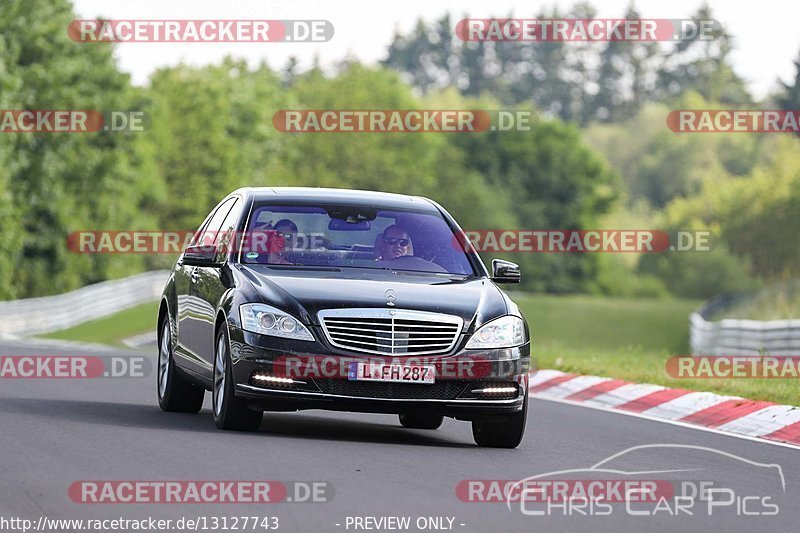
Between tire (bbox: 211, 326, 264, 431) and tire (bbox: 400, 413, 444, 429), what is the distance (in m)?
2.09

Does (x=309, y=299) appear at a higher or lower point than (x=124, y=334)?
higher

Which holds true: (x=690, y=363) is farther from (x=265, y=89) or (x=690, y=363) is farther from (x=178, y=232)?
(x=265, y=89)

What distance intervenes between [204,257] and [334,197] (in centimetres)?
116

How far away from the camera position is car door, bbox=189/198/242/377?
12819mm

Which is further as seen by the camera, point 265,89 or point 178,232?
point 265,89

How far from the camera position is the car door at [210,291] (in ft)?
42.1

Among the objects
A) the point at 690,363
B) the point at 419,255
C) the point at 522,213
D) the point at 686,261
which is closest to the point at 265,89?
the point at 522,213

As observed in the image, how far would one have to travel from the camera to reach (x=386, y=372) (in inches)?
465

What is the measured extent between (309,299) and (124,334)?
42.3m

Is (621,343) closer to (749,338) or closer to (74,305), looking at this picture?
(74,305)

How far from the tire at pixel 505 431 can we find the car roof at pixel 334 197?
196cm

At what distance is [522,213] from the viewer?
4921 inches
